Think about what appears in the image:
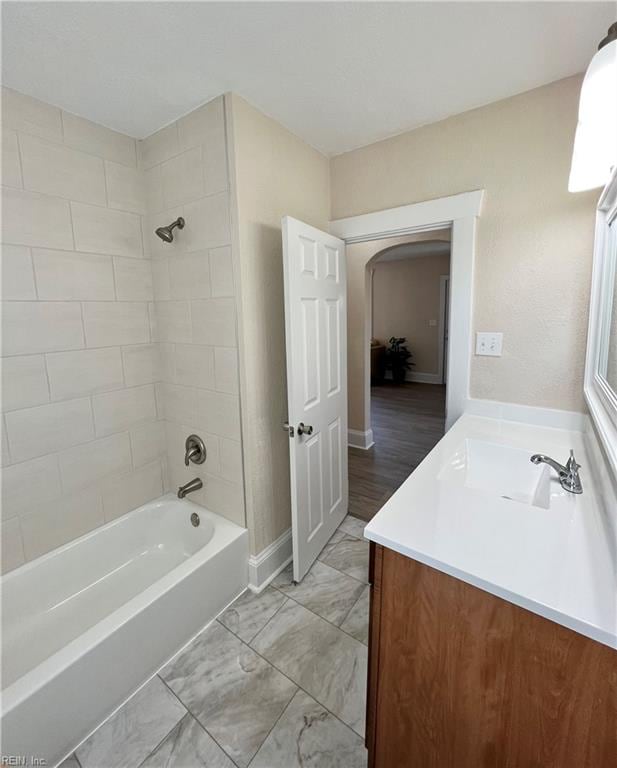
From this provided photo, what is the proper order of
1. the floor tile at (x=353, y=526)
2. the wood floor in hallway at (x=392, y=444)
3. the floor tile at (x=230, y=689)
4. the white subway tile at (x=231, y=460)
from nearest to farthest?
the floor tile at (x=230, y=689)
the white subway tile at (x=231, y=460)
the floor tile at (x=353, y=526)
the wood floor in hallway at (x=392, y=444)

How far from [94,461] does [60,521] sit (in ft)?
0.99

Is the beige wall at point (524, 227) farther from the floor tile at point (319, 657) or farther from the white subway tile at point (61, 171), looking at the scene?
the white subway tile at point (61, 171)

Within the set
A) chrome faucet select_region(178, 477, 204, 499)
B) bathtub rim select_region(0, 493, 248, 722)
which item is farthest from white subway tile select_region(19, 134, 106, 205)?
bathtub rim select_region(0, 493, 248, 722)

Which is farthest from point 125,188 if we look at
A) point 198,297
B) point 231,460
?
point 231,460

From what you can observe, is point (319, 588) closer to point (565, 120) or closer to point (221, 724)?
point (221, 724)

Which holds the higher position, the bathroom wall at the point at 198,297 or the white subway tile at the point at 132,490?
the bathroom wall at the point at 198,297

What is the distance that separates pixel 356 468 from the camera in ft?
10.5

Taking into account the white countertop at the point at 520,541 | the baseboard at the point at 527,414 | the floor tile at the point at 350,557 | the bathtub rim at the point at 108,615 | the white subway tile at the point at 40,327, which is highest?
the white subway tile at the point at 40,327

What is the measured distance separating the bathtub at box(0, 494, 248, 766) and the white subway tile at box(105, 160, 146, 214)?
1647 mm

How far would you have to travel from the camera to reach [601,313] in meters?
1.37

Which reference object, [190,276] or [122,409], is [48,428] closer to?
[122,409]

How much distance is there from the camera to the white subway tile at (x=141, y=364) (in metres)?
1.89

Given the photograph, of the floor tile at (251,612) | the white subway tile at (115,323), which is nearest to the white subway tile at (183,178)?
the white subway tile at (115,323)

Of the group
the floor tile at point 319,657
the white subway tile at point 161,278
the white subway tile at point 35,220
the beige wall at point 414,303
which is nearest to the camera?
the floor tile at point 319,657
